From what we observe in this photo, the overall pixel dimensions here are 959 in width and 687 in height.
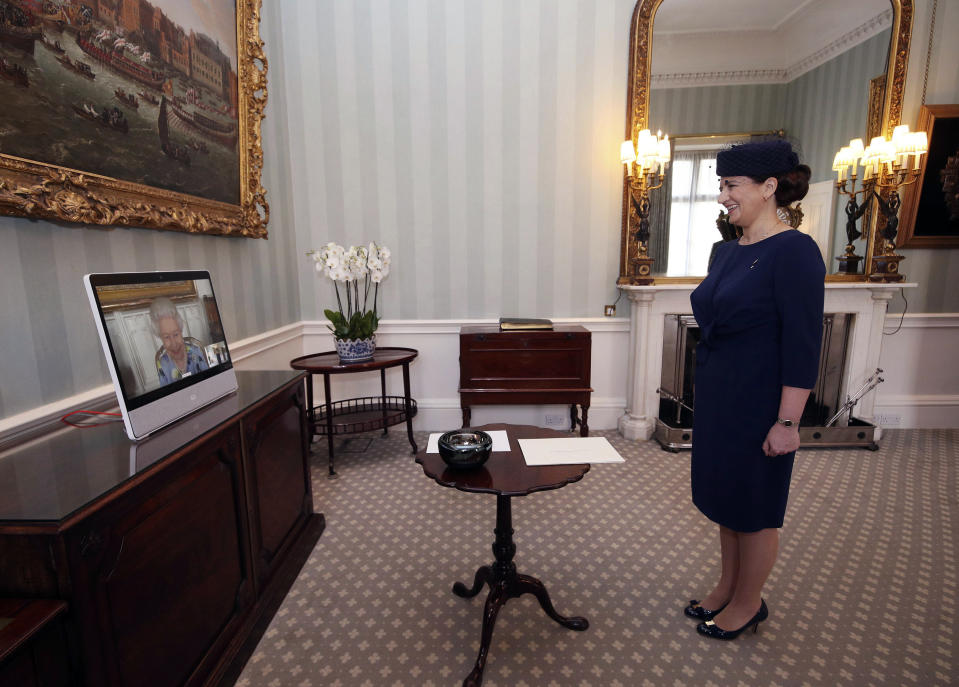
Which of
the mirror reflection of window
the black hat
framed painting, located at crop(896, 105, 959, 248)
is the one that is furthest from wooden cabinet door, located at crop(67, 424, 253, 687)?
framed painting, located at crop(896, 105, 959, 248)

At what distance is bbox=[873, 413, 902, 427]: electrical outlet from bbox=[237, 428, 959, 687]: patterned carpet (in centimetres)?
82

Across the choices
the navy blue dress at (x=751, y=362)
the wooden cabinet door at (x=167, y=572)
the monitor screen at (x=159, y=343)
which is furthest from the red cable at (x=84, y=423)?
the navy blue dress at (x=751, y=362)

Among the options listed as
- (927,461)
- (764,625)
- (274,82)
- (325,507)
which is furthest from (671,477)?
(274,82)

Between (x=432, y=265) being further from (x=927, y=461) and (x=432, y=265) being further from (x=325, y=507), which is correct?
(x=927, y=461)

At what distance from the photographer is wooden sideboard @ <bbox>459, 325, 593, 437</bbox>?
137 inches

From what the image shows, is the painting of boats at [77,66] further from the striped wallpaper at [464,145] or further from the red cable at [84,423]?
the striped wallpaper at [464,145]

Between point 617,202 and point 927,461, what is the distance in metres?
2.84

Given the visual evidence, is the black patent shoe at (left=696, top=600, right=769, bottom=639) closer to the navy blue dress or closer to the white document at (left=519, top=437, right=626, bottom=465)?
the navy blue dress

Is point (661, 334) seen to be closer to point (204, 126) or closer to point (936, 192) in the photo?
point (936, 192)

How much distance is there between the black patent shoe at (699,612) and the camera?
6.12 ft

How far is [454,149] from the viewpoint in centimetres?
366

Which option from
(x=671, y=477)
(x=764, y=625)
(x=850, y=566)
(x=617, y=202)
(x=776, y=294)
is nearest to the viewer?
(x=776, y=294)

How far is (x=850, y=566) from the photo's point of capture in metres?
2.20

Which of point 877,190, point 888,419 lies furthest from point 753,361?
point 888,419
